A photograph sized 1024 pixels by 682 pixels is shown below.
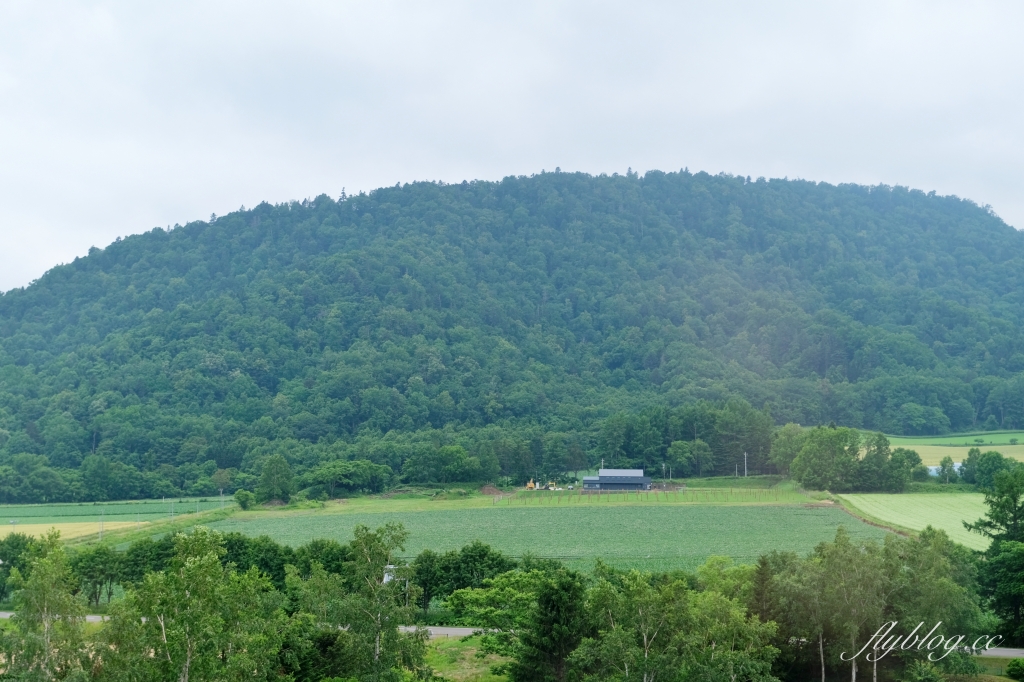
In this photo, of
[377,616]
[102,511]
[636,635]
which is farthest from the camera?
[102,511]

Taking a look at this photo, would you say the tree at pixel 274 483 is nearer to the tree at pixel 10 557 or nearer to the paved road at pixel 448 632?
the tree at pixel 10 557

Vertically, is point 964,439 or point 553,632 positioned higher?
point 964,439

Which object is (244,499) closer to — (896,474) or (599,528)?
(599,528)

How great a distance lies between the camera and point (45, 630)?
21.5m

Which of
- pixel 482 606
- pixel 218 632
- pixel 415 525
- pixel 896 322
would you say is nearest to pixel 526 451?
pixel 415 525

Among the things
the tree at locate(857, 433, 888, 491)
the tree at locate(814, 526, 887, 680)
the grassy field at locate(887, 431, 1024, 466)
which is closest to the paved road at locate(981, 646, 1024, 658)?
the tree at locate(814, 526, 887, 680)

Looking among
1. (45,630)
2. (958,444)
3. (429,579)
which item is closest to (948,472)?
(958,444)

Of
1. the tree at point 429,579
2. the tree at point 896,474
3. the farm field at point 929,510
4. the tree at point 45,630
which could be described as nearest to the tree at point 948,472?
the tree at point 896,474

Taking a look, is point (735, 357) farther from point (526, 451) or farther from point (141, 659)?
point (141, 659)

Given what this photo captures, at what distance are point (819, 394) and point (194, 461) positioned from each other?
8539 centimetres

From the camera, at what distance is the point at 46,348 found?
14362cm

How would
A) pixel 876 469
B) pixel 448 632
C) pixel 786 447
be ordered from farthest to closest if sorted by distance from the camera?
pixel 786 447 → pixel 876 469 → pixel 448 632

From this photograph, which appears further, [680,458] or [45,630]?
[680,458]

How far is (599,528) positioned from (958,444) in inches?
2592
